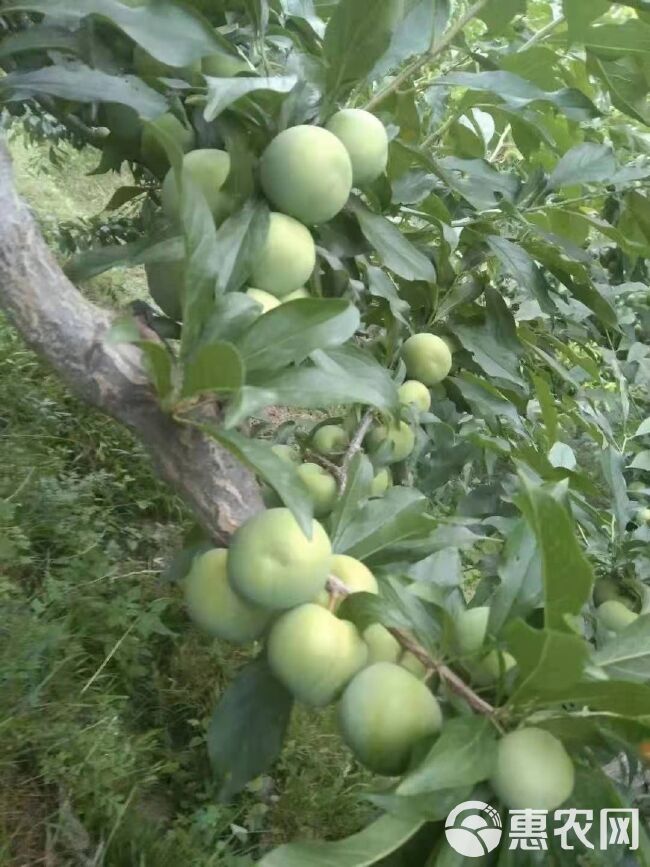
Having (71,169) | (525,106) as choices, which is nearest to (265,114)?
(525,106)

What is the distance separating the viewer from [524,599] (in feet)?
2.24

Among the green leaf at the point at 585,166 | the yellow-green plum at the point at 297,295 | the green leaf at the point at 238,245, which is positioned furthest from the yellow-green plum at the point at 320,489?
the green leaf at the point at 585,166

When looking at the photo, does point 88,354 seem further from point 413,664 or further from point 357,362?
point 413,664

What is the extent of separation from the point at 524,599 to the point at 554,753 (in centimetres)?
12

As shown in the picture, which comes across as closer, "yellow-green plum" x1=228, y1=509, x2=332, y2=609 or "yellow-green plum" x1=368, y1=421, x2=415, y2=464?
"yellow-green plum" x1=228, y1=509, x2=332, y2=609

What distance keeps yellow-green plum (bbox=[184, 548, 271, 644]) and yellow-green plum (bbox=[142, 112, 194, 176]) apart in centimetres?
40

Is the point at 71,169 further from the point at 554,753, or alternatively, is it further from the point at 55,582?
the point at 554,753

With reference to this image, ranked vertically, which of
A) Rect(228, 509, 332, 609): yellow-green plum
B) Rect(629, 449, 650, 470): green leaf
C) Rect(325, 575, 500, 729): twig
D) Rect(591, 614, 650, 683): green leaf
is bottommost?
Rect(629, 449, 650, 470): green leaf

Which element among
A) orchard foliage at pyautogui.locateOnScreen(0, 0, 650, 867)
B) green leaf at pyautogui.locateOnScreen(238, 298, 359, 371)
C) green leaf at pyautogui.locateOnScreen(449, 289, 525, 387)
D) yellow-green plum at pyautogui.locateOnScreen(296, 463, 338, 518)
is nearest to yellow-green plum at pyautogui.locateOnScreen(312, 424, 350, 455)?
orchard foliage at pyautogui.locateOnScreen(0, 0, 650, 867)

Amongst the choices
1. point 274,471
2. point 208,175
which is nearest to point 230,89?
point 208,175

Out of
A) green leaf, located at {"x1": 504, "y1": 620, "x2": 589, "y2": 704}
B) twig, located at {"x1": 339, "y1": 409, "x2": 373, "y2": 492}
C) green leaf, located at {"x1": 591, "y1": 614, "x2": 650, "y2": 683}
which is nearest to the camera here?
green leaf, located at {"x1": 504, "y1": 620, "x2": 589, "y2": 704}

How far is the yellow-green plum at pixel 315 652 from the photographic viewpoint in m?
0.64

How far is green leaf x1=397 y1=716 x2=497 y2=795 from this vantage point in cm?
56

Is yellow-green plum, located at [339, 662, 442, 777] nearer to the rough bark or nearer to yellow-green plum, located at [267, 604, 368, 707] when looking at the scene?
yellow-green plum, located at [267, 604, 368, 707]
